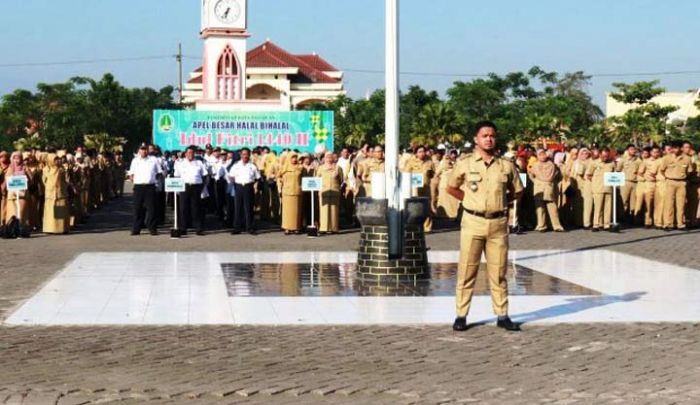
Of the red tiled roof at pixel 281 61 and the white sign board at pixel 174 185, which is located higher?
the red tiled roof at pixel 281 61

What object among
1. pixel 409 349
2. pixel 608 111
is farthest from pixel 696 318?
pixel 608 111

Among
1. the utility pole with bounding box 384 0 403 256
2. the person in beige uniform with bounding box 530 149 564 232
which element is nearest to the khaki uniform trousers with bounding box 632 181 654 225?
the person in beige uniform with bounding box 530 149 564 232

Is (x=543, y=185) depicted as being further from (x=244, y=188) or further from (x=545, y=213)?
(x=244, y=188)

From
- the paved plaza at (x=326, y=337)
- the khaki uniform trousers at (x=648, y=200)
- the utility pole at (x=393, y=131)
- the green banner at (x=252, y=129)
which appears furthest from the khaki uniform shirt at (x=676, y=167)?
the green banner at (x=252, y=129)

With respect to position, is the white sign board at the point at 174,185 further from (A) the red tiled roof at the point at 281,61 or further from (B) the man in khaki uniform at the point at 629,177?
(A) the red tiled roof at the point at 281,61

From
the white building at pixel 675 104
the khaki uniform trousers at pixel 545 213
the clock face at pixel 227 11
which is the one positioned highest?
the clock face at pixel 227 11

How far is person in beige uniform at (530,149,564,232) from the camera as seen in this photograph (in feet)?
78.4

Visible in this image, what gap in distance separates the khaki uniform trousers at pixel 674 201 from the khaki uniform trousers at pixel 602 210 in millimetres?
1184

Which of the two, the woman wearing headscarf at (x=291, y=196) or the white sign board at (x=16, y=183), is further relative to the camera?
the woman wearing headscarf at (x=291, y=196)

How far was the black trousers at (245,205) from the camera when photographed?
23172mm

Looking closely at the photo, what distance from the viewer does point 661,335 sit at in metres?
10.5

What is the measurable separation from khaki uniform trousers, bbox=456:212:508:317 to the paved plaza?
1.12ft

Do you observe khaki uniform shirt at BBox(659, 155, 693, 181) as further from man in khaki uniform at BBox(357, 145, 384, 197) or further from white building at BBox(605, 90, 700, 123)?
white building at BBox(605, 90, 700, 123)

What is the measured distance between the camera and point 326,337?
10.3 metres
